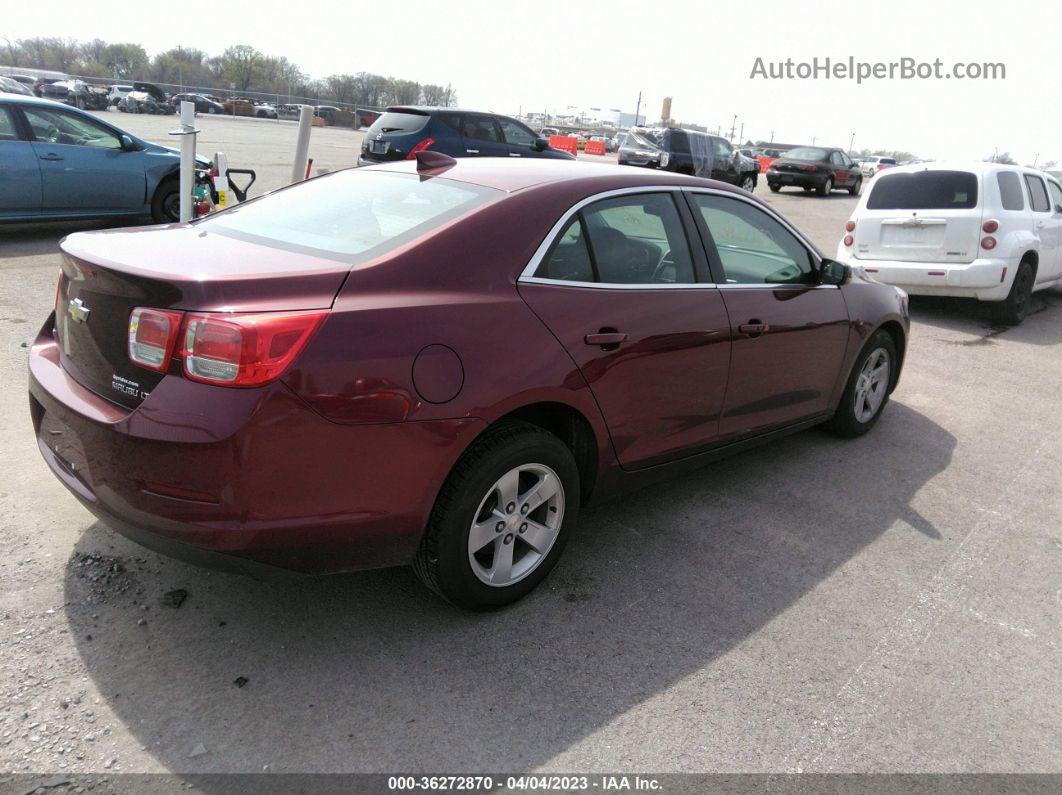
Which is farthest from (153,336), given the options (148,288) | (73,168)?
(73,168)

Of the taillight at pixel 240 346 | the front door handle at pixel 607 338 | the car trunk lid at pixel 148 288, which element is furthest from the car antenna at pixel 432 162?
the taillight at pixel 240 346

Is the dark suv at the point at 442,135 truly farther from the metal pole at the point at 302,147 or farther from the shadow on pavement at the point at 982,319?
the shadow on pavement at the point at 982,319

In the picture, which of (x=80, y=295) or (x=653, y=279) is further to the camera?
(x=653, y=279)

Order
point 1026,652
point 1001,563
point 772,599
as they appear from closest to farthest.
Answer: point 1026,652 < point 772,599 < point 1001,563

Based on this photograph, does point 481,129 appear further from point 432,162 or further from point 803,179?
point 803,179

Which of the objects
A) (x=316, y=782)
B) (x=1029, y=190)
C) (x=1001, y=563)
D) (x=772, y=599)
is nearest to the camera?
(x=316, y=782)

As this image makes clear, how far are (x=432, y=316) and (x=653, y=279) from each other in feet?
4.13

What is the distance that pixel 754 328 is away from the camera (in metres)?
4.02

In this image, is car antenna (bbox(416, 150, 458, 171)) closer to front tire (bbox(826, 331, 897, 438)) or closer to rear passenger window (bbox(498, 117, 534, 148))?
front tire (bbox(826, 331, 897, 438))

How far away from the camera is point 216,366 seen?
97.0 inches

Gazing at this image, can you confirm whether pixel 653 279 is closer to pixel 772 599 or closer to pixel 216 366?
pixel 772 599

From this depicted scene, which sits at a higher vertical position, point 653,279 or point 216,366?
point 653,279

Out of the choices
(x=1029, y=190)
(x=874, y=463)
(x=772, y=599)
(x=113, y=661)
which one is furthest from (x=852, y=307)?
(x=1029, y=190)

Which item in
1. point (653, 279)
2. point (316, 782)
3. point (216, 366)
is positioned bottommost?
point (316, 782)
